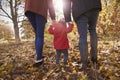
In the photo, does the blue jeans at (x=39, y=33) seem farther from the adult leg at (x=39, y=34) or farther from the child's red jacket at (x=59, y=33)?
the child's red jacket at (x=59, y=33)

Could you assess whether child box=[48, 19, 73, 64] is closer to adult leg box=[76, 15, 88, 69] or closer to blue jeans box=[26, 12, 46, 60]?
blue jeans box=[26, 12, 46, 60]

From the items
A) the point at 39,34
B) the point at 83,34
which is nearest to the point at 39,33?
the point at 39,34

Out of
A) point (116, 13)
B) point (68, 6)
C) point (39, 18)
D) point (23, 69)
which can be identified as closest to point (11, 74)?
point (23, 69)

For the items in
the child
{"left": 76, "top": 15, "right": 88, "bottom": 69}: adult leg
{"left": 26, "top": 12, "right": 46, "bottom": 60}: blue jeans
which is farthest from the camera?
the child

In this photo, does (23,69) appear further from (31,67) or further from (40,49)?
(40,49)

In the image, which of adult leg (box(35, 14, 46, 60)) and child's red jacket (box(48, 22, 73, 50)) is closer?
adult leg (box(35, 14, 46, 60))

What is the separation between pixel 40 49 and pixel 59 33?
70 cm

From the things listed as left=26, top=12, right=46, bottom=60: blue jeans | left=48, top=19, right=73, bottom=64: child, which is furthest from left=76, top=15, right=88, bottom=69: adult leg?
left=48, top=19, right=73, bottom=64: child

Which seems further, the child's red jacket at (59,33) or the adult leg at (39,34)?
the child's red jacket at (59,33)

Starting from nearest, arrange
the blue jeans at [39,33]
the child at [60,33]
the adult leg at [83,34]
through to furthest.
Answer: the adult leg at [83,34], the blue jeans at [39,33], the child at [60,33]

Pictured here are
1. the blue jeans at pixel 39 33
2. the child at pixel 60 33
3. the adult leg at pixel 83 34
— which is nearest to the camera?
the adult leg at pixel 83 34

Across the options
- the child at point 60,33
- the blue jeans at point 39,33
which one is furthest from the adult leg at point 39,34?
the child at point 60,33

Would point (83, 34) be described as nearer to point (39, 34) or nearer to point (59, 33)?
point (39, 34)

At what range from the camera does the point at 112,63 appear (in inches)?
229
